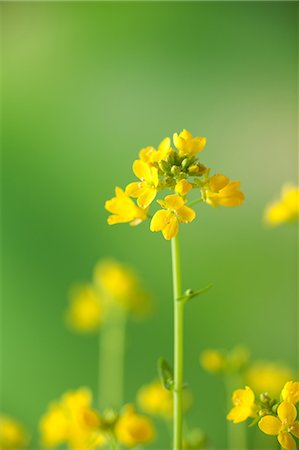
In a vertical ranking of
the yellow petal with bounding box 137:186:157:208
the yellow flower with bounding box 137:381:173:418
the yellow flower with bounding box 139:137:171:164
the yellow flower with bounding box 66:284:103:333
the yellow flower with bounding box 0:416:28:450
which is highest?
the yellow flower with bounding box 139:137:171:164

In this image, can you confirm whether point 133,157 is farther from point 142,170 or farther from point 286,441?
point 286,441

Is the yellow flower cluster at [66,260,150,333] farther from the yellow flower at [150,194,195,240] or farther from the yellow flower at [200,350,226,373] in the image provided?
the yellow flower at [150,194,195,240]

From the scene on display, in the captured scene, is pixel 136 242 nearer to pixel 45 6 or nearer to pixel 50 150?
pixel 50 150

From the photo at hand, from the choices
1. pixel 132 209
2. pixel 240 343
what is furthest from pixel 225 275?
pixel 132 209

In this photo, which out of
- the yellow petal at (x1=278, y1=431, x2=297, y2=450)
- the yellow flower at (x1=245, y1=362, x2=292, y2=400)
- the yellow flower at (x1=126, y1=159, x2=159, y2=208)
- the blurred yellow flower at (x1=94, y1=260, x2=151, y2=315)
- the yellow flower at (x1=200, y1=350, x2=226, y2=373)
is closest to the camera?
the yellow petal at (x1=278, y1=431, x2=297, y2=450)

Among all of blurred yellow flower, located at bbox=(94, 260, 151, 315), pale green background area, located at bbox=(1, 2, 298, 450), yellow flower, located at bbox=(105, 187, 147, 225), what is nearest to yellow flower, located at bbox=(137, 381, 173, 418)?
blurred yellow flower, located at bbox=(94, 260, 151, 315)

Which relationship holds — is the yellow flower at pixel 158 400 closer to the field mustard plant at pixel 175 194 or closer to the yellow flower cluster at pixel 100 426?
the yellow flower cluster at pixel 100 426
